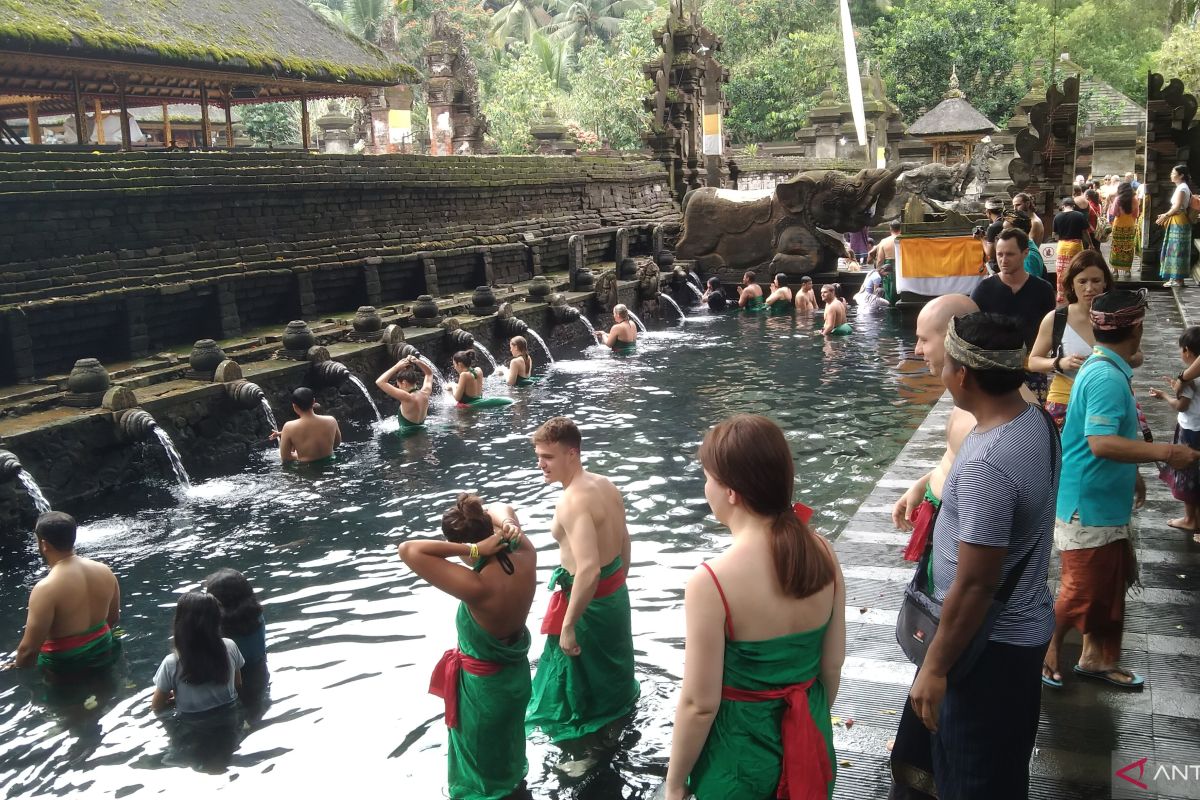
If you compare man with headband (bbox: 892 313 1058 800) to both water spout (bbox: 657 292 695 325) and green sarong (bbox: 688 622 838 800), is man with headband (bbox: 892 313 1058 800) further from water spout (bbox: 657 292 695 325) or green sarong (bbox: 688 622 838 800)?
water spout (bbox: 657 292 695 325)

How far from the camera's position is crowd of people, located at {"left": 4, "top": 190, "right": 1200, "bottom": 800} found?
8.56 ft

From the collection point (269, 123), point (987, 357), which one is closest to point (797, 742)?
point (987, 357)

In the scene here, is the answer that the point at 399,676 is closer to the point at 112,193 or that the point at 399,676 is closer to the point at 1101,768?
the point at 1101,768

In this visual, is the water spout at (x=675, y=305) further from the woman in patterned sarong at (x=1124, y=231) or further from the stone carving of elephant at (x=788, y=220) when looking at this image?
the woman in patterned sarong at (x=1124, y=231)

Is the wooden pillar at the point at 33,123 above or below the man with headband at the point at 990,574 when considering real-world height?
above

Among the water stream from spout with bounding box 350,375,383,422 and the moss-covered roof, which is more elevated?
the moss-covered roof

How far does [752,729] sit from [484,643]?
166cm

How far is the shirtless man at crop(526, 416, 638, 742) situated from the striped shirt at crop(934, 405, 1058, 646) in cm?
183

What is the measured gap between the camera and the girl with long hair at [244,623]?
5556 mm

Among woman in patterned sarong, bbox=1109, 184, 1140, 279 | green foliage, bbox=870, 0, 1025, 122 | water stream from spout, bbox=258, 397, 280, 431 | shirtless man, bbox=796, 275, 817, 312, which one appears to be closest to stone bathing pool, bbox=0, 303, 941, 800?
water stream from spout, bbox=258, 397, 280, 431

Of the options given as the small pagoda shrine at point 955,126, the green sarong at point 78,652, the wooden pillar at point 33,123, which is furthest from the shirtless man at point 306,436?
the small pagoda shrine at point 955,126

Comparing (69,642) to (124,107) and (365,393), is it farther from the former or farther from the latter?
(124,107)

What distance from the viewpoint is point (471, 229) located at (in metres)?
19.1

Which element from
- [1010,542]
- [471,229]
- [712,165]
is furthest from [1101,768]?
[712,165]
